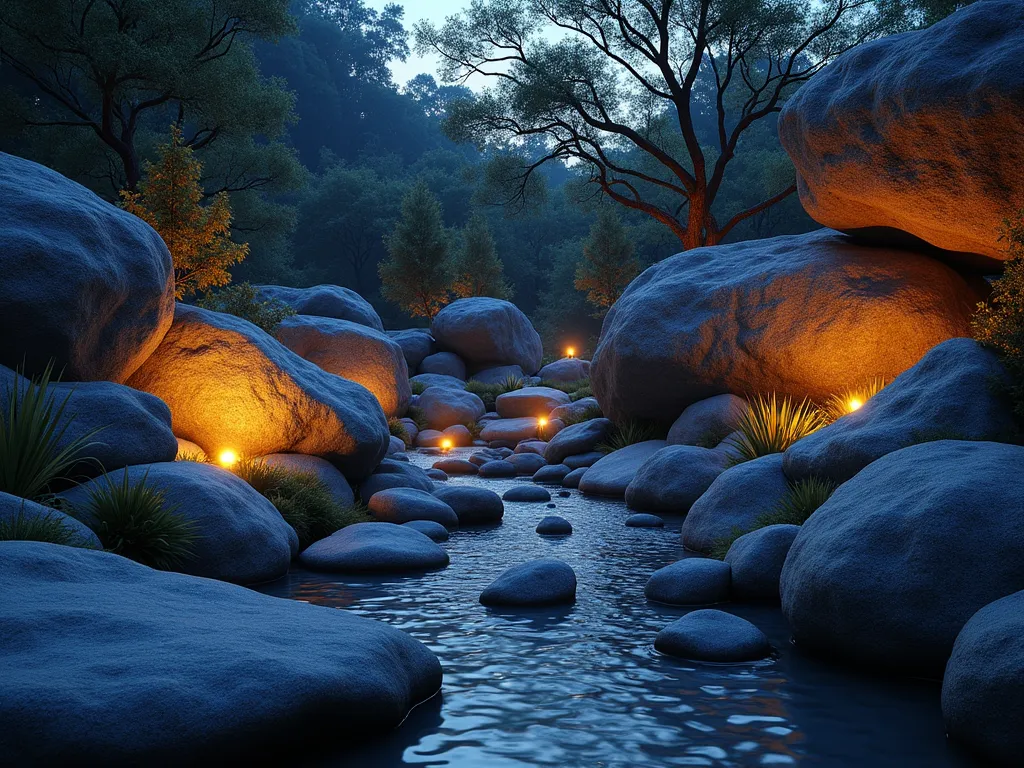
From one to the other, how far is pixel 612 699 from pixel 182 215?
10.7 metres

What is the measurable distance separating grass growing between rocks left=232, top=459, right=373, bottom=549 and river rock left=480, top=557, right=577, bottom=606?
2619mm

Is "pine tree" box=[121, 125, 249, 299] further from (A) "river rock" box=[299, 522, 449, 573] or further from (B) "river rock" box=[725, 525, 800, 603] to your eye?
(B) "river rock" box=[725, 525, 800, 603]

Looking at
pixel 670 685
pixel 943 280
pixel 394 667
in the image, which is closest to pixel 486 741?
pixel 394 667

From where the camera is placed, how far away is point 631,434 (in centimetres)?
1399

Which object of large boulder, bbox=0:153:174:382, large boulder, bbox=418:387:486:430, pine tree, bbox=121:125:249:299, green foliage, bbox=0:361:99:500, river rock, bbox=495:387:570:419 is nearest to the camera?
green foliage, bbox=0:361:99:500

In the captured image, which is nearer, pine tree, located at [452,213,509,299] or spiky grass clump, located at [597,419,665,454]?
spiky grass clump, located at [597,419,665,454]

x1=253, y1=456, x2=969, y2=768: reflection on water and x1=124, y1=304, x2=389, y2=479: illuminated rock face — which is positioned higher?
x1=124, y1=304, x2=389, y2=479: illuminated rock face

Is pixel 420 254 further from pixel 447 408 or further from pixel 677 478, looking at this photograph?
pixel 677 478

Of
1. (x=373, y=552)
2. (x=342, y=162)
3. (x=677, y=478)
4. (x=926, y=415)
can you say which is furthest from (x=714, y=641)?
(x=342, y=162)

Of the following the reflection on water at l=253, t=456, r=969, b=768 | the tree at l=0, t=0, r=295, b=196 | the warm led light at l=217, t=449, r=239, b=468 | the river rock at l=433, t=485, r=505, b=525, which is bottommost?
the reflection on water at l=253, t=456, r=969, b=768

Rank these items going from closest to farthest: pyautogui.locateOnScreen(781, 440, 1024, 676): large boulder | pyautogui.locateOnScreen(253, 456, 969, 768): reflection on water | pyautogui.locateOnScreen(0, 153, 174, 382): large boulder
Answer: pyautogui.locateOnScreen(253, 456, 969, 768): reflection on water
pyautogui.locateOnScreen(781, 440, 1024, 676): large boulder
pyautogui.locateOnScreen(0, 153, 174, 382): large boulder

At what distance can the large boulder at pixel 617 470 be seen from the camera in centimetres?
1240

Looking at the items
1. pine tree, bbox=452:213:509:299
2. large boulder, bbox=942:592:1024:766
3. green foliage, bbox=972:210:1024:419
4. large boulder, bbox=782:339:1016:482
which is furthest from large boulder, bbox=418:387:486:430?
large boulder, bbox=942:592:1024:766

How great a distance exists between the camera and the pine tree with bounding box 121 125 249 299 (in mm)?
12609
